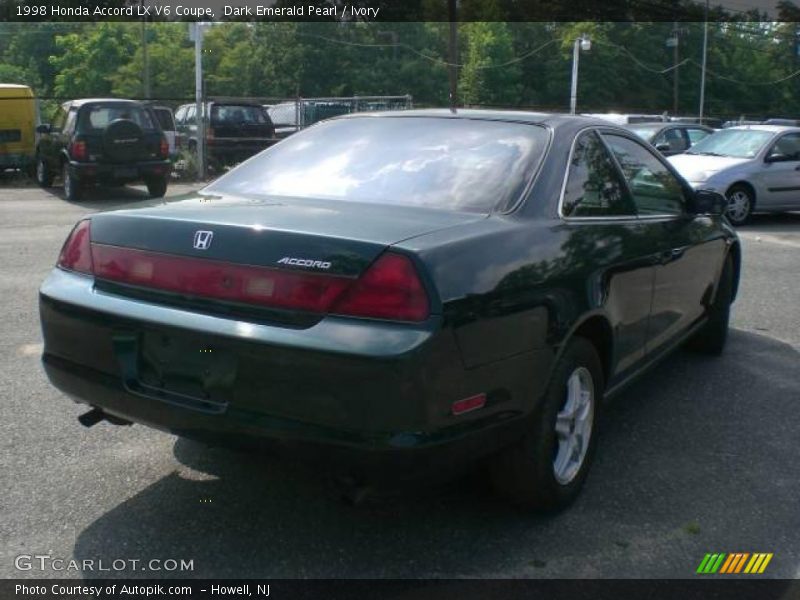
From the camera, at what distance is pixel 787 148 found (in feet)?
46.5

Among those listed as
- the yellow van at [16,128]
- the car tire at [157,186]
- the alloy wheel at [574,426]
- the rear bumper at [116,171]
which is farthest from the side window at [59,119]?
the alloy wheel at [574,426]

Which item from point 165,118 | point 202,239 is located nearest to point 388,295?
point 202,239

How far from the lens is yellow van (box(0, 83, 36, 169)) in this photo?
1852 cm

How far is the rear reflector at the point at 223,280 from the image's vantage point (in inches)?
114

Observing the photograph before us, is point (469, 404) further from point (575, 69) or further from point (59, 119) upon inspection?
point (575, 69)

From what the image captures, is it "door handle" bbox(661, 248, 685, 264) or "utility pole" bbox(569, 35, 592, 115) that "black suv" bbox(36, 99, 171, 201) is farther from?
"utility pole" bbox(569, 35, 592, 115)

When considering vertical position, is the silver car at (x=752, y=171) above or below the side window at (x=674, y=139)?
below

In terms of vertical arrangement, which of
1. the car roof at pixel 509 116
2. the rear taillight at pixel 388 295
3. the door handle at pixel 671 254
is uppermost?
the car roof at pixel 509 116

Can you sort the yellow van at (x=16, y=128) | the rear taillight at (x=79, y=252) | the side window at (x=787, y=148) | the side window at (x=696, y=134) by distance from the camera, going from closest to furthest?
the rear taillight at (x=79, y=252) < the side window at (x=787, y=148) < the yellow van at (x=16, y=128) < the side window at (x=696, y=134)

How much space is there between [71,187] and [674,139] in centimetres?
1136

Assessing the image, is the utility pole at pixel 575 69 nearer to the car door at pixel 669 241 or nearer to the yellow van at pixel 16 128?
the yellow van at pixel 16 128

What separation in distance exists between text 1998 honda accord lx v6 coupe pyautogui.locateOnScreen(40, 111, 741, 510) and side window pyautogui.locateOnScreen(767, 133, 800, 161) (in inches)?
431

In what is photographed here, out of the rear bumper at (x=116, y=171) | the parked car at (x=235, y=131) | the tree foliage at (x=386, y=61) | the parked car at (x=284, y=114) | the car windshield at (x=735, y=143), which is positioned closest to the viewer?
the car windshield at (x=735, y=143)

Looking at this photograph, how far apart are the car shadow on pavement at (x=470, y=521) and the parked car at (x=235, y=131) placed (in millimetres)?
18052
